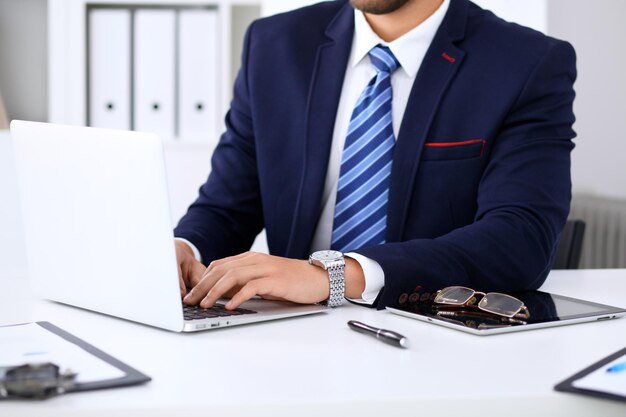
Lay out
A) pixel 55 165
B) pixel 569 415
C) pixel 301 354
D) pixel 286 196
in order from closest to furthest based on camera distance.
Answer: pixel 569 415, pixel 301 354, pixel 55 165, pixel 286 196

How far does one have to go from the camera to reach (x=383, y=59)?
5.96 ft

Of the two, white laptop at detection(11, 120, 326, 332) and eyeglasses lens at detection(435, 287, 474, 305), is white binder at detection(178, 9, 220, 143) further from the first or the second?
eyeglasses lens at detection(435, 287, 474, 305)

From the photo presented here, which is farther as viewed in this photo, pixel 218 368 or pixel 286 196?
pixel 286 196

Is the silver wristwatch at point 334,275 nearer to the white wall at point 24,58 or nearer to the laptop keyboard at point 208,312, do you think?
the laptop keyboard at point 208,312

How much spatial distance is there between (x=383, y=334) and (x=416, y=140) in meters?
0.77

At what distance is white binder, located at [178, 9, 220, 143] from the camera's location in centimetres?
334

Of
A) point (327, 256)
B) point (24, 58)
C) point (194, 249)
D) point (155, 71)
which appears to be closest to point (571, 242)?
point (194, 249)

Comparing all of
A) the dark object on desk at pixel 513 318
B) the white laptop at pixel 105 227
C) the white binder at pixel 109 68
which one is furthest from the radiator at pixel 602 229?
the white laptop at pixel 105 227

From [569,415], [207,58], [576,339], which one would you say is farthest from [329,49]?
[207,58]

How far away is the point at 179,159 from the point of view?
11.3 ft

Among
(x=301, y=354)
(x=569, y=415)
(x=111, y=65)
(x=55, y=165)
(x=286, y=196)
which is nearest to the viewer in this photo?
(x=569, y=415)

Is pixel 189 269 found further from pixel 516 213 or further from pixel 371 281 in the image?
pixel 516 213

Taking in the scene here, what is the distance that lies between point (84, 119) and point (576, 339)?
2666mm

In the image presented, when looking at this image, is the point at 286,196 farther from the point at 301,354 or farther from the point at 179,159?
the point at 179,159
